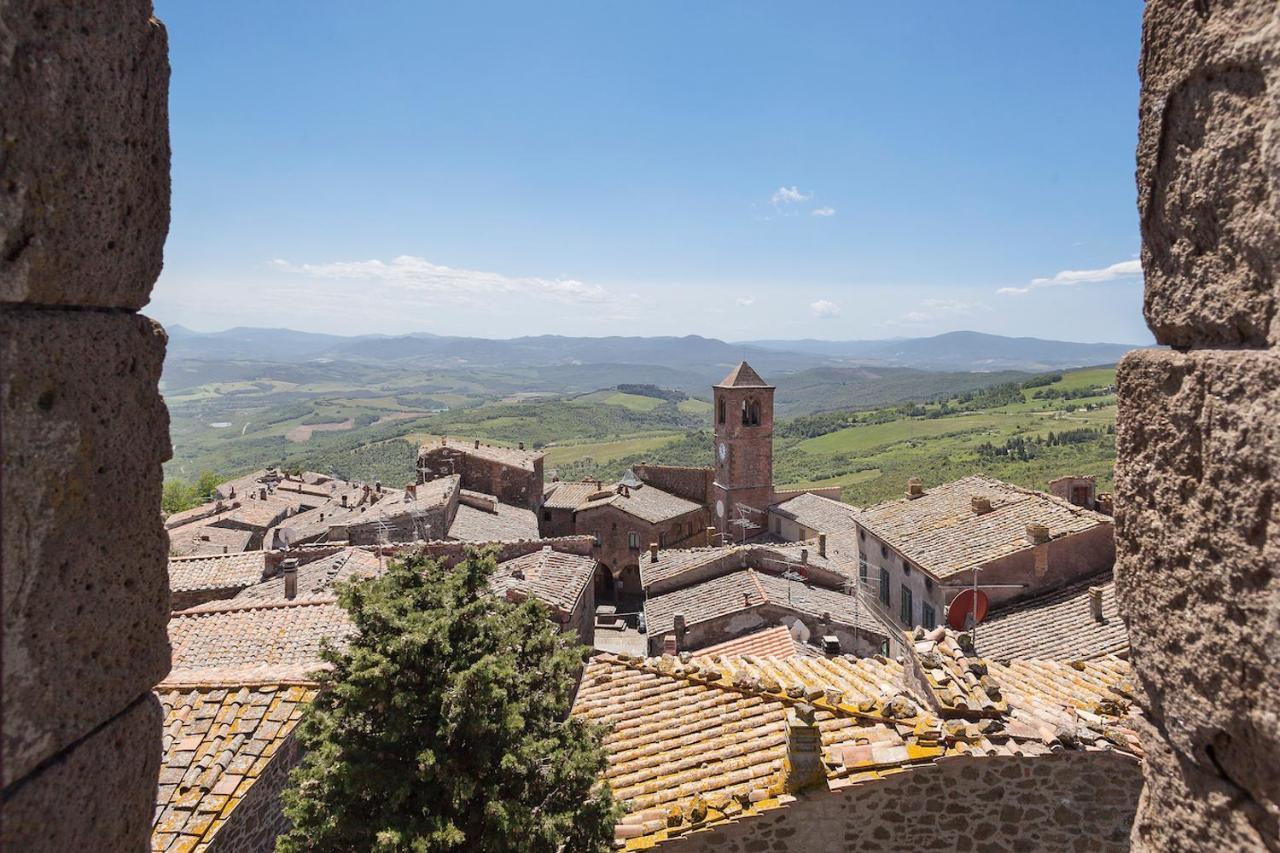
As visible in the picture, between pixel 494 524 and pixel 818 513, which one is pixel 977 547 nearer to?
pixel 818 513

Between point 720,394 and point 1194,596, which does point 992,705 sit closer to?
point 1194,596

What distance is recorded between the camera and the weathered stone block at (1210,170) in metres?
1.78

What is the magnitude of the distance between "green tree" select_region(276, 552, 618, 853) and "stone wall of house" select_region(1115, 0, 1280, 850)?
5270 mm

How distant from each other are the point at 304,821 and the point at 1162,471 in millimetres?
7010

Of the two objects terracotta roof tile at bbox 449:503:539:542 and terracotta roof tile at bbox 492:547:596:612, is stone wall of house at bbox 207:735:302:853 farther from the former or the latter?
terracotta roof tile at bbox 449:503:539:542

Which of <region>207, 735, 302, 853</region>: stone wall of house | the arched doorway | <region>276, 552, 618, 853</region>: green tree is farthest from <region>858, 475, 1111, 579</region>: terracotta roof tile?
the arched doorway

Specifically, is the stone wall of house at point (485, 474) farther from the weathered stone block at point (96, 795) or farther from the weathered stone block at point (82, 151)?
the weathered stone block at point (82, 151)

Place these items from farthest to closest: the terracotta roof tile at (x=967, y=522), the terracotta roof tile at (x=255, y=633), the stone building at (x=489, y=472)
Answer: the stone building at (x=489, y=472) < the terracotta roof tile at (x=967, y=522) < the terracotta roof tile at (x=255, y=633)

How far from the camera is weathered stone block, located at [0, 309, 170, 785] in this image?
2186 millimetres

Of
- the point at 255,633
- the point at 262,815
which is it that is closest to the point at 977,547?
the point at 255,633

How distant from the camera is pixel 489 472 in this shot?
40000mm

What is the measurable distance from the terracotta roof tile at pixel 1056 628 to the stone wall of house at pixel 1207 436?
13.5 meters

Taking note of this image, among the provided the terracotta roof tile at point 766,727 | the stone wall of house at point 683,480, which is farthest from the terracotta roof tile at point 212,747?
the stone wall of house at point 683,480

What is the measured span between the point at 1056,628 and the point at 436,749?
46.0 ft
